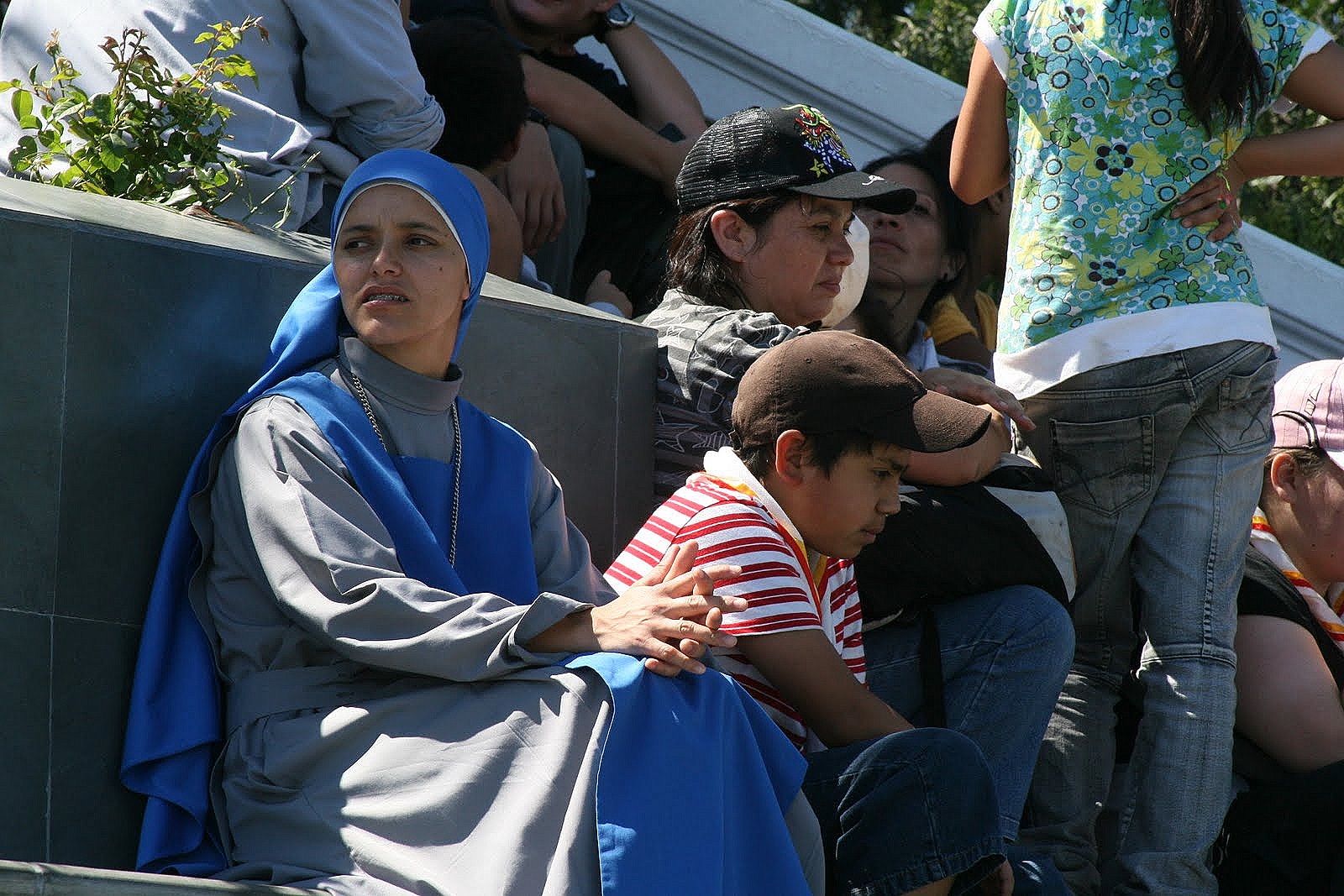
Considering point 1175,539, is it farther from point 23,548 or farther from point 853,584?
point 23,548

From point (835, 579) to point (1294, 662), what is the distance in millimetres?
1336

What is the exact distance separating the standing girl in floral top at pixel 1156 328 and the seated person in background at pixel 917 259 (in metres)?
0.99

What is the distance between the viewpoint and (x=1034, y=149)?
12.6 ft

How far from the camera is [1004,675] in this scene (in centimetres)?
353

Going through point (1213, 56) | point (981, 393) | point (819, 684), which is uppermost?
point (1213, 56)

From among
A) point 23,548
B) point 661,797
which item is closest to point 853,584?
point 661,797

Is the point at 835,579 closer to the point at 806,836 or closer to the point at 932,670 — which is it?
the point at 932,670

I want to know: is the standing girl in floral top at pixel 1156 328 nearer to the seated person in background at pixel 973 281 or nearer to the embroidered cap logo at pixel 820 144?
the embroidered cap logo at pixel 820 144

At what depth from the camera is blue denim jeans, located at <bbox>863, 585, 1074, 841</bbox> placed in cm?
352

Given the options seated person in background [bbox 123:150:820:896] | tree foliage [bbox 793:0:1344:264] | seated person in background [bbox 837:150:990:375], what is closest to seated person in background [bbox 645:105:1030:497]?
seated person in background [bbox 837:150:990:375]

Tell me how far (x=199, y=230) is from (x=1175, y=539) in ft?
7.05

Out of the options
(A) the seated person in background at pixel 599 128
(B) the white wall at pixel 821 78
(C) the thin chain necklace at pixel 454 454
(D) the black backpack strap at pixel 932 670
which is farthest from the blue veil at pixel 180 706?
(B) the white wall at pixel 821 78

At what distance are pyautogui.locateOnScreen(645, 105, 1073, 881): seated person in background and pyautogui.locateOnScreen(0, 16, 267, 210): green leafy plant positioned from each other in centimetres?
110

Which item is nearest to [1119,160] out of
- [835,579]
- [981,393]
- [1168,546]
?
[981,393]
